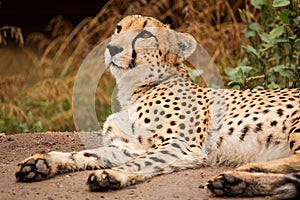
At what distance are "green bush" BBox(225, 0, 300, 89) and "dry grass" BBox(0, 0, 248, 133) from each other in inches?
26.5

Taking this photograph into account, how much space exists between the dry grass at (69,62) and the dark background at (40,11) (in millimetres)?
1096

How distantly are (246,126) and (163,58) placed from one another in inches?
23.6

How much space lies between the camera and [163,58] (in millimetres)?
3473

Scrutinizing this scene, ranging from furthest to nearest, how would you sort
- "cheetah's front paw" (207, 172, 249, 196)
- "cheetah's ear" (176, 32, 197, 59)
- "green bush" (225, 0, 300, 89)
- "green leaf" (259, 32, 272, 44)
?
"green leaf" (259, 32, 272, 44) < "green bush" (225, 0, 300, 89) < "cheetah's ear" (176, 32, 197, 59) < "cheetah's front paw" (207, 172, 249, 196)

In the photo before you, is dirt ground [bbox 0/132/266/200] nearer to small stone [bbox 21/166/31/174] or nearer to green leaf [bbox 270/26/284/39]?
small stone [bbox 21/166/31/174]

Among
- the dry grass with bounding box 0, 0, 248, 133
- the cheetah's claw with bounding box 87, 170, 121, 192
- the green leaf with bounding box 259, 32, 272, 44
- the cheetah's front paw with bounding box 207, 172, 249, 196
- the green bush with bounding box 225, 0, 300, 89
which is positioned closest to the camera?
the cheetah's front paw with bounding box 207, 172, 249, 196

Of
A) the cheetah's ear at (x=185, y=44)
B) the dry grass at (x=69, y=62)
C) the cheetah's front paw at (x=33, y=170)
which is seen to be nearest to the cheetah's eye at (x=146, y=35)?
the cheetah's ear at (x=185, y=44)

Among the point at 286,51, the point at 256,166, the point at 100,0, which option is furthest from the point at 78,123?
the point at 100,0

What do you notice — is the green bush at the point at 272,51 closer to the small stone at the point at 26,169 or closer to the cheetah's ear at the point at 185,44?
the cheetah's ear at the point at 185,44

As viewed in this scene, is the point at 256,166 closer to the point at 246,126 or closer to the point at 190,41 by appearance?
the point at 246,126

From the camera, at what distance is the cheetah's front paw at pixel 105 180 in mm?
2689

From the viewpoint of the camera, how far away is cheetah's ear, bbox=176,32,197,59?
11.6 feet

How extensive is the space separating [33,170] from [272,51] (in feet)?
6.74

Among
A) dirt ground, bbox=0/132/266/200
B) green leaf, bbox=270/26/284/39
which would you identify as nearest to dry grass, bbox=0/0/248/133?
green leaf, bbox=270/26/284/39
